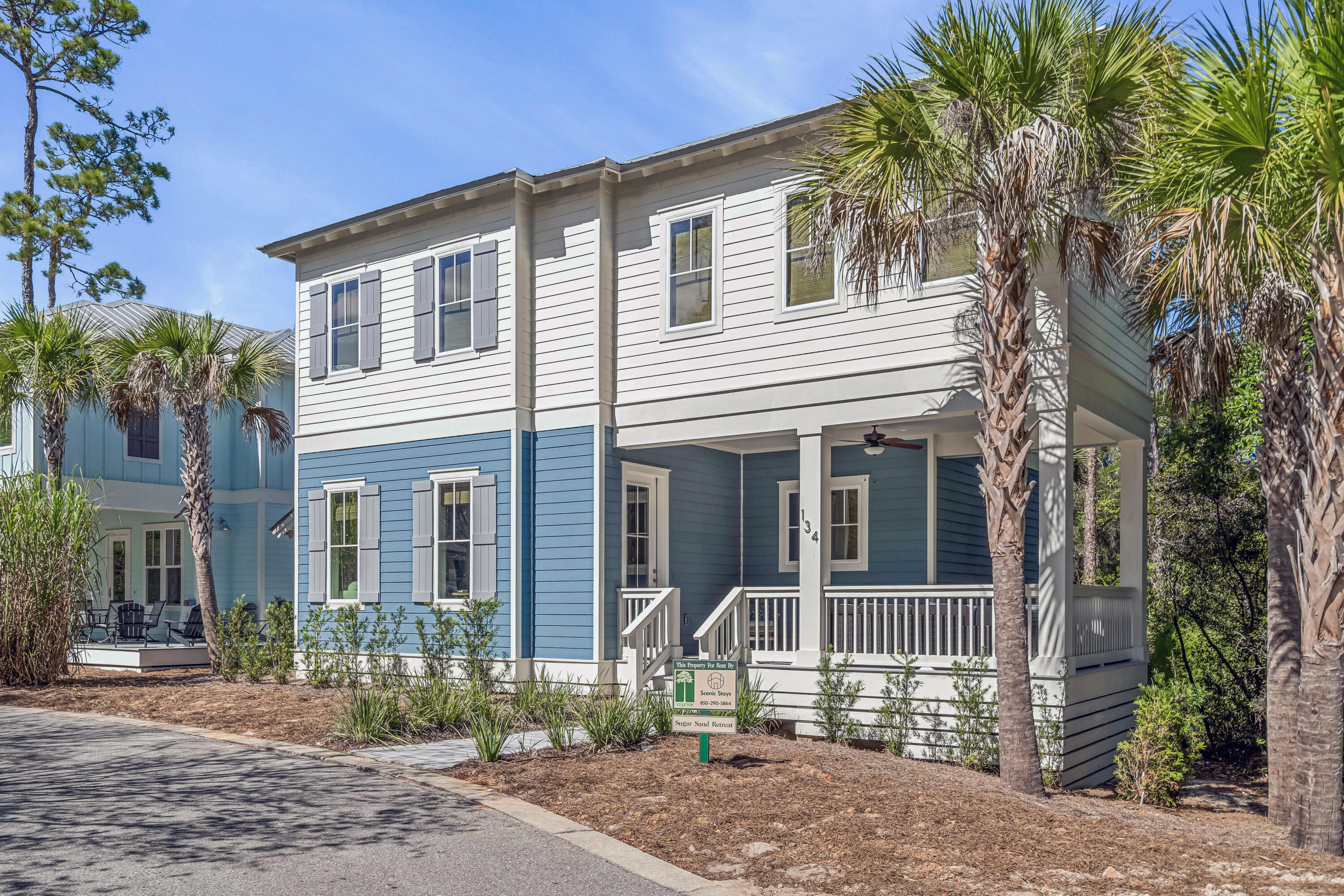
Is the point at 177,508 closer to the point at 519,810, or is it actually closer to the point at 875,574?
the point at 875,574

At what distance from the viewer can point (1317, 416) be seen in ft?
25.7

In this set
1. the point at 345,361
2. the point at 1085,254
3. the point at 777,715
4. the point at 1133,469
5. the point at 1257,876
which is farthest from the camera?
the point at 345,361

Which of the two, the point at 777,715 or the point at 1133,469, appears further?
the point at 1133,469

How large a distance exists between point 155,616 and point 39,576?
26.3ft

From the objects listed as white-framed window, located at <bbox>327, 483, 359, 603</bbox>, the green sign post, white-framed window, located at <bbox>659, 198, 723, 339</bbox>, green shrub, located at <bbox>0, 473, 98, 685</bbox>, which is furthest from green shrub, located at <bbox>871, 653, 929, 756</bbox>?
green shrub, located at <bbox>0, 473, 98, 685</bbox>

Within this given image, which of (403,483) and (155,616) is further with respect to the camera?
→ (155,616)

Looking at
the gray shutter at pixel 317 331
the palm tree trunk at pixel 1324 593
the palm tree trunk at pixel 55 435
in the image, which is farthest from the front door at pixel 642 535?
the palm tree trunk at pixel 55 435

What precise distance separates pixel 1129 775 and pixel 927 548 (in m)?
4.16

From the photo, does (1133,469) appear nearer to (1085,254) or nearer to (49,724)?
(1085,254)

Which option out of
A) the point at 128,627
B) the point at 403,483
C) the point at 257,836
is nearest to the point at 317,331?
the point at 403,483

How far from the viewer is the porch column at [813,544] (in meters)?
11.4

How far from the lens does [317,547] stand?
15.9 metres

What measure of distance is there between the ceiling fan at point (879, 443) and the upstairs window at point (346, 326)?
728cm

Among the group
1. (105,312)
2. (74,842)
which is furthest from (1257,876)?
(105,312)
